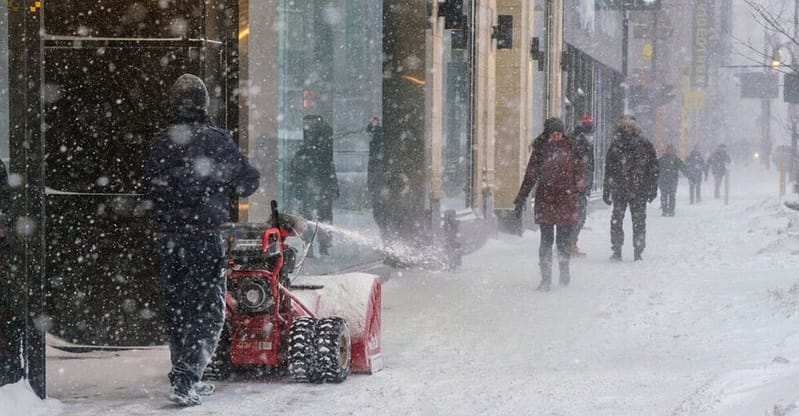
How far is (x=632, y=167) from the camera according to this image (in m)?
15.8

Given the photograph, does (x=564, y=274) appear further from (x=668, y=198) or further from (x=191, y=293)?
(x=668, y=198)

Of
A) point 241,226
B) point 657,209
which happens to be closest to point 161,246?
point 241,226

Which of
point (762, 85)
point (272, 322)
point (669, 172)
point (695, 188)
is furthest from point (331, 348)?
point (762, 85)

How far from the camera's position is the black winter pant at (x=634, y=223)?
1583 centimetres

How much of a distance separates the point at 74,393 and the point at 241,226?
1338 millimetres

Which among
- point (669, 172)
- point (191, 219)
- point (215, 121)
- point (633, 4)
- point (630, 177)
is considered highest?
point (633, 4)

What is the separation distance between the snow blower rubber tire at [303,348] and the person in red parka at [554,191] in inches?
226

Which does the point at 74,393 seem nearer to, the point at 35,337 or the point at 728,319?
the point at 35,337

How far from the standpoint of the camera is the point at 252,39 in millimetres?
9727

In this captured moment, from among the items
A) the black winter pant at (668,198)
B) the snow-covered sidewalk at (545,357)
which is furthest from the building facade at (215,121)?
the black winter pant at (668,198)

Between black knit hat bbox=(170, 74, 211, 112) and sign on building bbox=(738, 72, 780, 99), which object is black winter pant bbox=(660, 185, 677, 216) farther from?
sign on building bbox=(738, 72, 780, 99)

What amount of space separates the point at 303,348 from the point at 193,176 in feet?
3.97

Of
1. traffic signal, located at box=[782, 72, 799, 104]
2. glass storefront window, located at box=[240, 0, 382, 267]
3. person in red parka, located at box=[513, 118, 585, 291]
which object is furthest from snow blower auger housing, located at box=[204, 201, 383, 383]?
traffic signal, located at box=[782, 72, 799, 104]

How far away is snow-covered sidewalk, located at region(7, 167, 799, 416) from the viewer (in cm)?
654
